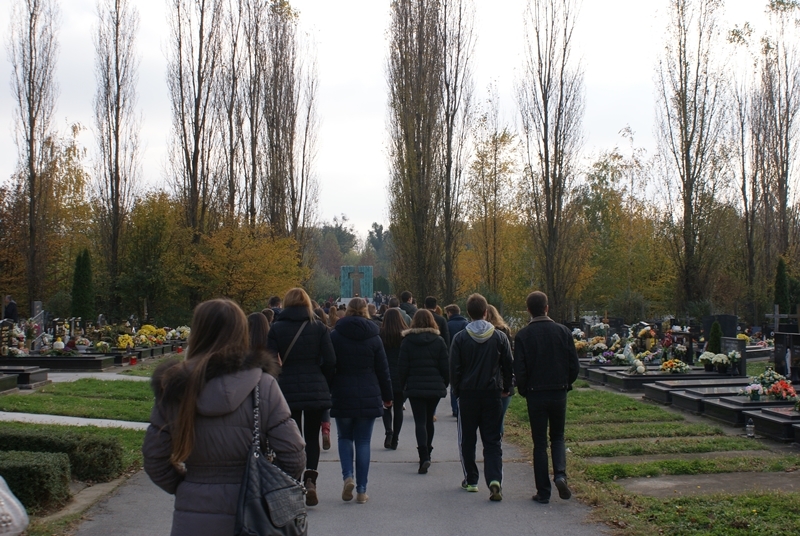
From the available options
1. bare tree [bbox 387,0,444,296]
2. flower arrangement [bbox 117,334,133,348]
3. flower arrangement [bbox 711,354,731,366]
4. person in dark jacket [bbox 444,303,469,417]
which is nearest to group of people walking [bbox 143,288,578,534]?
person in dark jacket [bbox 444,303,469,417]

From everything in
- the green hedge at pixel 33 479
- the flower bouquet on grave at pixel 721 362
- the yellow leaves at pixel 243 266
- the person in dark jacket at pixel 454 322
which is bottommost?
the green hedge at pixel 33 479

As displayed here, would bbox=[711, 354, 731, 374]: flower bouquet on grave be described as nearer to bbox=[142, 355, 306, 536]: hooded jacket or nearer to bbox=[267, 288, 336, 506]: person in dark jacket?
bbox=[267, 288, 336, 506]: person in dark jacket

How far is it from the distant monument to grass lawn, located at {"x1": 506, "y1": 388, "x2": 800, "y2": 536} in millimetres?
48267

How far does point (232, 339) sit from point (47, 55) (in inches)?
1371

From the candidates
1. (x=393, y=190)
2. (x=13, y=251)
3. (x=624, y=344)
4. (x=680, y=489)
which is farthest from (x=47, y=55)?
(x=680, y=489)

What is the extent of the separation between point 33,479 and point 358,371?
2951mm

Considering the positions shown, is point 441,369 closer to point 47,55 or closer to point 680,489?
point 680,489

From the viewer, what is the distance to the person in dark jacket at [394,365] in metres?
9.91

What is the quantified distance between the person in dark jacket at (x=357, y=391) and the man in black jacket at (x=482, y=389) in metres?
0.74

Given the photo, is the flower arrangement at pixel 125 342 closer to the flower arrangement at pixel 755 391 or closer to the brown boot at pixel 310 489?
the flower arrangement at pixel 755 391

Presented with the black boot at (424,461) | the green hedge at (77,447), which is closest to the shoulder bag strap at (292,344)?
the black boot at (424,461)

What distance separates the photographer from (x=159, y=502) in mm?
7430

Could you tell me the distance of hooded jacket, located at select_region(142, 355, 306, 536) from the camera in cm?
348

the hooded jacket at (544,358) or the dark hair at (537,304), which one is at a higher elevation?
the dark hair at (537,304)
